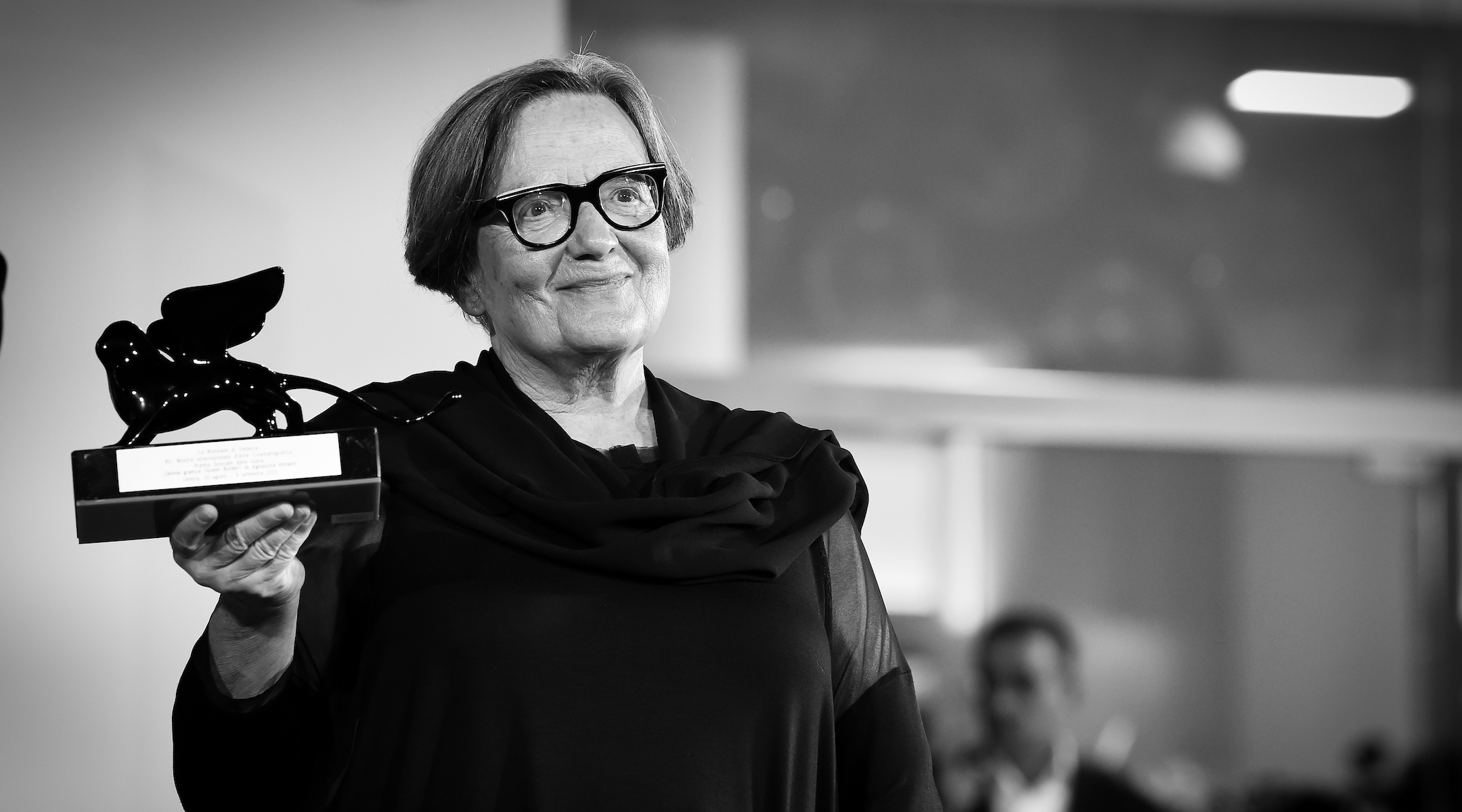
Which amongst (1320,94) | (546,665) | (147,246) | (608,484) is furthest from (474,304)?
(1320,94)

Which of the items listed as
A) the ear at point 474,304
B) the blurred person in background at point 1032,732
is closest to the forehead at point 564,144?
the ear at point 474,304

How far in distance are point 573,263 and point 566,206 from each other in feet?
0.20

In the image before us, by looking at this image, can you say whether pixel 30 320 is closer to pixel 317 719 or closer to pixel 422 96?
→ pixel 422 96

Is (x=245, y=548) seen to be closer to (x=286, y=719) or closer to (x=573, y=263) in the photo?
(x=286, y=719)

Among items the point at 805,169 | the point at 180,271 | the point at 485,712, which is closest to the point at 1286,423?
the point at 805,169

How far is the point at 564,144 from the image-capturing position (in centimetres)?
132

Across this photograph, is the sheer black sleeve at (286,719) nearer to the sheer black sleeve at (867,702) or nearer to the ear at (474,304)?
the ear at (474,304)

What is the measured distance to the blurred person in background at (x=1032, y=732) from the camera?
3.27 metres

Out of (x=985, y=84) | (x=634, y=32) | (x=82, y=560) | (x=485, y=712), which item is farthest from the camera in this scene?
(x=985, y=84)

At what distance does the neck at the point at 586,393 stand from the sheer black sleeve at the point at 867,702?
217 millimetres

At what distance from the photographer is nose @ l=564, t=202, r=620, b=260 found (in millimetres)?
1264

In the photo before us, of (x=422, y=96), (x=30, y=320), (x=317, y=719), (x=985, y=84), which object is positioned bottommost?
(x=317, y=719)

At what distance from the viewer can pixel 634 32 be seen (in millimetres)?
3432

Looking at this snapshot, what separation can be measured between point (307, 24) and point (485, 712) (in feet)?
4.70
